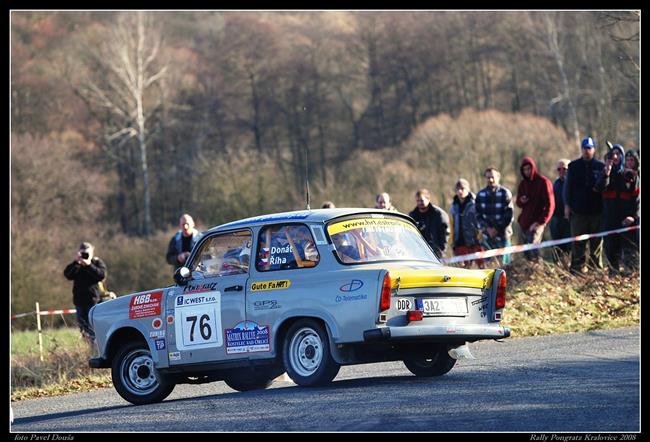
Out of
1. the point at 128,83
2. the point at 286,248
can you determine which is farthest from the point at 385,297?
the point at 128,83

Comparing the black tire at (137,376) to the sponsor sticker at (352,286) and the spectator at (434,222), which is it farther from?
the spectator at (434,222)

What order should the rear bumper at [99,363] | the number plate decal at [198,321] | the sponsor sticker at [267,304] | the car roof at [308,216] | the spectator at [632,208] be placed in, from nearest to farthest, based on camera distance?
the sponsor sticker at [267,304] → the car roof at [308,216] → the number plate decal at [198,321] → the rear bumper at [99,363] → the spectator at [632,208]

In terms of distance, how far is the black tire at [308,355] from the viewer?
12.0m

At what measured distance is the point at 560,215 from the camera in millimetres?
21000

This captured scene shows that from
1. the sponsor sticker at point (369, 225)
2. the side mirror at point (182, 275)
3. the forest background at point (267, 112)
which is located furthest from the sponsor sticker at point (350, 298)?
the forest background at point (267, 112)

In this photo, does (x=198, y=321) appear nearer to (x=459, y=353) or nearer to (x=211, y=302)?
(x=211, y=302)

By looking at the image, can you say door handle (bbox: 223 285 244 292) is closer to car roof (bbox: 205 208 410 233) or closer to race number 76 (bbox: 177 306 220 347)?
race number 76 (bbox: 177 306 220 347)

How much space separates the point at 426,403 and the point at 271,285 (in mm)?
2366

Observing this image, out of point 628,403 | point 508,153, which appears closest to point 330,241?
point 628,403

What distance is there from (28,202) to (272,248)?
52721mm

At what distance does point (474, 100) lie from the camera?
8325 centimetres

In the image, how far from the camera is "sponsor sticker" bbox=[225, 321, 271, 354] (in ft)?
40.7

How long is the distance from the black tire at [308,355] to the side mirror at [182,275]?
1.46 metres

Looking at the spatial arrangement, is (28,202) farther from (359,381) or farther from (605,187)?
(359,381)
